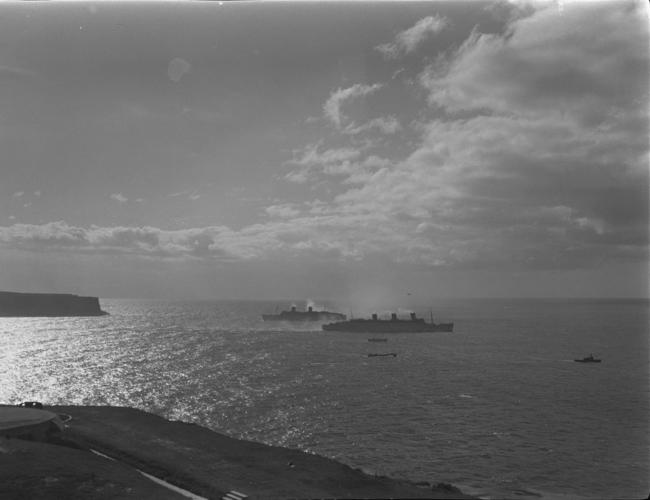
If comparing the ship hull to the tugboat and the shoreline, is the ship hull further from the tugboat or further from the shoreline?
the shoreline

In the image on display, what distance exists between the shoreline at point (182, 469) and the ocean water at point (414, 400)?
582 centimetres

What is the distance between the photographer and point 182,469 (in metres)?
32.9

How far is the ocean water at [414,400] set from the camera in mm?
39500

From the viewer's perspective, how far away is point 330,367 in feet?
300

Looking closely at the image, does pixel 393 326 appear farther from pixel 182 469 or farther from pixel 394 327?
pixel 182 469

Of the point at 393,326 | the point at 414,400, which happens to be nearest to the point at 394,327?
the point at 393,326

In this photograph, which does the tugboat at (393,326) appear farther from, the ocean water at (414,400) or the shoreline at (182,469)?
the shoreline at (182,469)

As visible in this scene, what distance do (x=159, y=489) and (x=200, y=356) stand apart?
82060 millimetres

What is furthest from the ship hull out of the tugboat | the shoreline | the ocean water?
the shoreline

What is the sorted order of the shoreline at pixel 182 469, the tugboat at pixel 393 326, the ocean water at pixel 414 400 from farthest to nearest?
the tugboat at pixel 393 326
the ocean water at pixel 414 400
the shoreline at pixel 182 469

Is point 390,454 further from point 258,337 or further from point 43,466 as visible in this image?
point 258,337

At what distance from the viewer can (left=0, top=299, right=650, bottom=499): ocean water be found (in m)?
39.5

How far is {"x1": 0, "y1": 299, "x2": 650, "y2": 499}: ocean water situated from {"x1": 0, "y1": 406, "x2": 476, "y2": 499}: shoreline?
5.82m

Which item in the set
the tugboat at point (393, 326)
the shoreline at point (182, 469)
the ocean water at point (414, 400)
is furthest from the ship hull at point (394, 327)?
the shoreline at point (182, 469)
